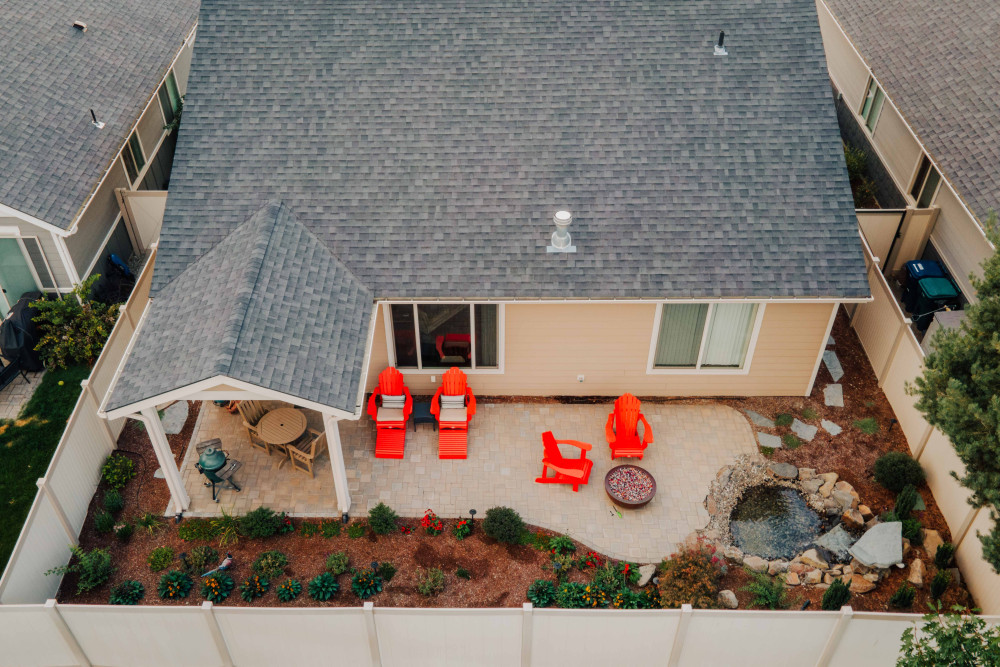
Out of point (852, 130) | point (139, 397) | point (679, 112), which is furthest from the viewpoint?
point (852, 130)

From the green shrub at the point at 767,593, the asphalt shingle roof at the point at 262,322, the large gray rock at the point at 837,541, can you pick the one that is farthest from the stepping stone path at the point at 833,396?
the asphalt shingle roof at the point at 262,322

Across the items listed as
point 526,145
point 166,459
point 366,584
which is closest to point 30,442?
point 166,459

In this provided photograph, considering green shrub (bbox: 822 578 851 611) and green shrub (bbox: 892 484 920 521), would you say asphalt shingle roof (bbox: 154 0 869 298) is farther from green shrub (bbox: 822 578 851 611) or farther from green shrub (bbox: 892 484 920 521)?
green shrub (bbox: 822 578 851 611)

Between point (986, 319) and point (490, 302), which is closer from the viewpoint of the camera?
point (986, 319)

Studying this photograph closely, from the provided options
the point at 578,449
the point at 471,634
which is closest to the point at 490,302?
the point at 578,449

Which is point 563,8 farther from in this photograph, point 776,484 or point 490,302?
point 776,484

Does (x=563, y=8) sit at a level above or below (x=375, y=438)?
above

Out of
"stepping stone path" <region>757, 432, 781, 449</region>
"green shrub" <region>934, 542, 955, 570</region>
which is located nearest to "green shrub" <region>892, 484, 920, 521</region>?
"green shrub" <region>934, 542, 955, 570</region>
